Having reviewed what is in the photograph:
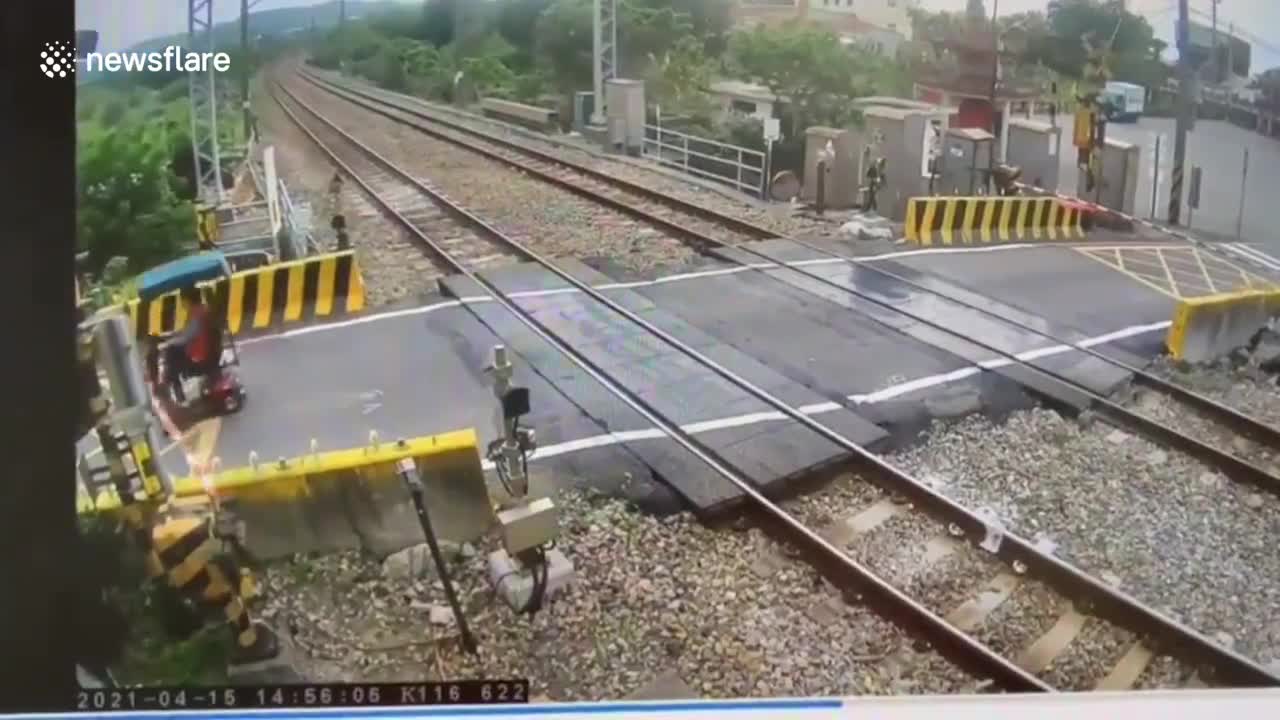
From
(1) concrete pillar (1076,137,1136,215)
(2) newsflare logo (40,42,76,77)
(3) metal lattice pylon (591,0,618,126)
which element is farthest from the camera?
(1) concrete pillar (1076,137,1136,215)

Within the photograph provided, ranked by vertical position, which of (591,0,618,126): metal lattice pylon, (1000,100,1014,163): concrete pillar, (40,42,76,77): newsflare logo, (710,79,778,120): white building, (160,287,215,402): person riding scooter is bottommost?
(160,287,215,402): person riding scooter

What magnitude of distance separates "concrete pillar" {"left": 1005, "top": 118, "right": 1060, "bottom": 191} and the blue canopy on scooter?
1.45 m

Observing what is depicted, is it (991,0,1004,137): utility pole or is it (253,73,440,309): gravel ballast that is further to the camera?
(991,0,1004,137): utility pole

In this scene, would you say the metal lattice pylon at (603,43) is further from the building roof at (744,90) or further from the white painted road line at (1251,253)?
the white painted road line at (1251,253)

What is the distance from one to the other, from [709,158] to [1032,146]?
0.63 metres

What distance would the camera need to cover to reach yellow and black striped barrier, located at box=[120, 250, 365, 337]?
1855 mm

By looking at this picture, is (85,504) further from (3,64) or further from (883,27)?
(883,27)

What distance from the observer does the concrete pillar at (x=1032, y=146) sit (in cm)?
217

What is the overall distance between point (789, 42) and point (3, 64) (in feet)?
4.22

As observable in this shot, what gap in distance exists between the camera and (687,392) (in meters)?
1.97

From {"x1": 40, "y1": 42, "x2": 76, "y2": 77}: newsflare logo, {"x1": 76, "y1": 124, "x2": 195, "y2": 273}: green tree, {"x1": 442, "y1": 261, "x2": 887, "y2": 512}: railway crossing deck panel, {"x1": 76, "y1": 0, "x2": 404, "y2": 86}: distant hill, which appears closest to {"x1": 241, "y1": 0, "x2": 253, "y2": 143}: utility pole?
{"x1": 76, "y1": 0, "x2": 404, "y2": 86}: distant hill

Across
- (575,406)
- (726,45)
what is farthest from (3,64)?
(726,45)

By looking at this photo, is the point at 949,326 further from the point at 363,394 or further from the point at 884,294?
the point at 363,394

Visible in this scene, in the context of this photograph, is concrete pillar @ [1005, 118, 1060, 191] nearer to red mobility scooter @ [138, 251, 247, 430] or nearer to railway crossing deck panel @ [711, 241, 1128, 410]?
railway crossing deck panel @ [711, 241, 1128, 410]
